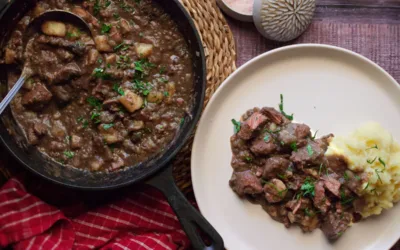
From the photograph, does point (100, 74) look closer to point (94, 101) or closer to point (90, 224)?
point (94, 101)

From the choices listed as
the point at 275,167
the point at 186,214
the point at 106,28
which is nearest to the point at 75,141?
the point at 106,28

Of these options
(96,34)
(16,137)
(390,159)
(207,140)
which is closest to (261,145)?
(207,140)

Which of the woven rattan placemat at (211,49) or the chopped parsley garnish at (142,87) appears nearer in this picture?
the chopped parsley garnish at (142,87)

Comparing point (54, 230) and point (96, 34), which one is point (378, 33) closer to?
point (96, 34)

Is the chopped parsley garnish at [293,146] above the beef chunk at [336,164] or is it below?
above

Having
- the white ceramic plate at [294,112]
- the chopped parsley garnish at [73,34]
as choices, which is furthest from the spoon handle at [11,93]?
the white ceramic plate at [294,112]

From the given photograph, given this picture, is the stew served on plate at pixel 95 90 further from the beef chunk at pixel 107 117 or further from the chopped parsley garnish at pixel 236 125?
the chopped parsley garnish at pixel 236 125

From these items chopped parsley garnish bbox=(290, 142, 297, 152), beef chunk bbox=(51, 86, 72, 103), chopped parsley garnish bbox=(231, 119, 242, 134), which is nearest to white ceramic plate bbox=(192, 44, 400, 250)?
chopped parsley garnish bbox=(231, 119, 242, 134)
